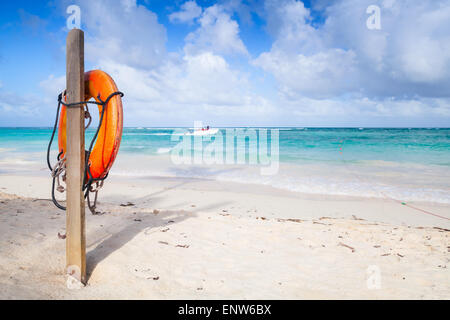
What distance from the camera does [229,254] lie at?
10.9ft

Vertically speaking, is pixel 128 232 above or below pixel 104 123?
below

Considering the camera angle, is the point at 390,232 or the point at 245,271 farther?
the point at 390,232

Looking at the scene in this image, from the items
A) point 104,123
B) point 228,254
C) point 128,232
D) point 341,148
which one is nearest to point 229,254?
point 228,254

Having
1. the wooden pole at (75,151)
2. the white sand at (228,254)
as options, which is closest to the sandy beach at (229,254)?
the white sand at (228,254)

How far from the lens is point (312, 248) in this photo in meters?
3.54

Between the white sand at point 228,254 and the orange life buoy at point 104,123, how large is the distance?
108 cm

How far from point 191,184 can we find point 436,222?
20.2 feet

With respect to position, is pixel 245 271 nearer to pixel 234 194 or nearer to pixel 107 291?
pixel 107 291

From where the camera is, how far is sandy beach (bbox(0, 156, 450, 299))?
249cm

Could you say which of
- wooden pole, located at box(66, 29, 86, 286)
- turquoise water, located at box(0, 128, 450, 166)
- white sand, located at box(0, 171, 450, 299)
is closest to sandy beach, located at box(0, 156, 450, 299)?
white sand, located at box(0, 171, 450, 299)

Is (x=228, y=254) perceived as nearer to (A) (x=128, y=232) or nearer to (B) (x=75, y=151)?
(A) (x=128, y=232)

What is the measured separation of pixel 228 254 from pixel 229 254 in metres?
0.01

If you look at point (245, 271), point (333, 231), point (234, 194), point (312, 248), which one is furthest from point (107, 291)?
point (234, 194)

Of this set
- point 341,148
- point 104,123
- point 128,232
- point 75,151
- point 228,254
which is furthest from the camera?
point 341,148
